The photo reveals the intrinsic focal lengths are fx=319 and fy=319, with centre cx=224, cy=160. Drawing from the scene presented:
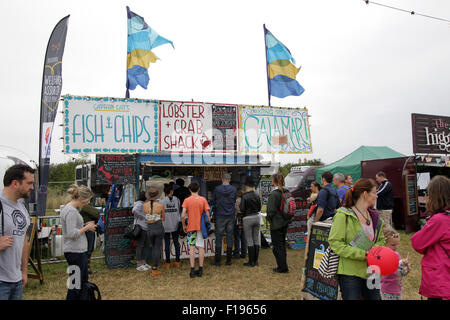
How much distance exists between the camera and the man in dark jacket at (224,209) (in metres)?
6.73

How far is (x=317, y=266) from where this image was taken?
155 inches

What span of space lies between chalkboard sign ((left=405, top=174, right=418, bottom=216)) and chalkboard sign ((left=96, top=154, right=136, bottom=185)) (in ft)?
28.5

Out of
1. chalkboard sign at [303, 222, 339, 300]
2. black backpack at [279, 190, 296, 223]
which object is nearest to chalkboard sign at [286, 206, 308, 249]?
black backpack at [279, 190, 296, 223]

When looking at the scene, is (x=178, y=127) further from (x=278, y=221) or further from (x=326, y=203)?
(x=326, y=203)

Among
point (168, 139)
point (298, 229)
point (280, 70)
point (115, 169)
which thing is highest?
point (280, 70)

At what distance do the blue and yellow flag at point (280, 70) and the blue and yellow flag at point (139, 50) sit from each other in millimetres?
3260

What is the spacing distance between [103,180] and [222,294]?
3.50m

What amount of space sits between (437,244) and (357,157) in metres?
12.6

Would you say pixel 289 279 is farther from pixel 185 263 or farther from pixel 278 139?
pixel 278 139

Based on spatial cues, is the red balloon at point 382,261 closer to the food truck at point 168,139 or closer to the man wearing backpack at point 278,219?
the man wearing backpack at point 278,219

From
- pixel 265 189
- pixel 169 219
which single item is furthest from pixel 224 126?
pixel 265 189
